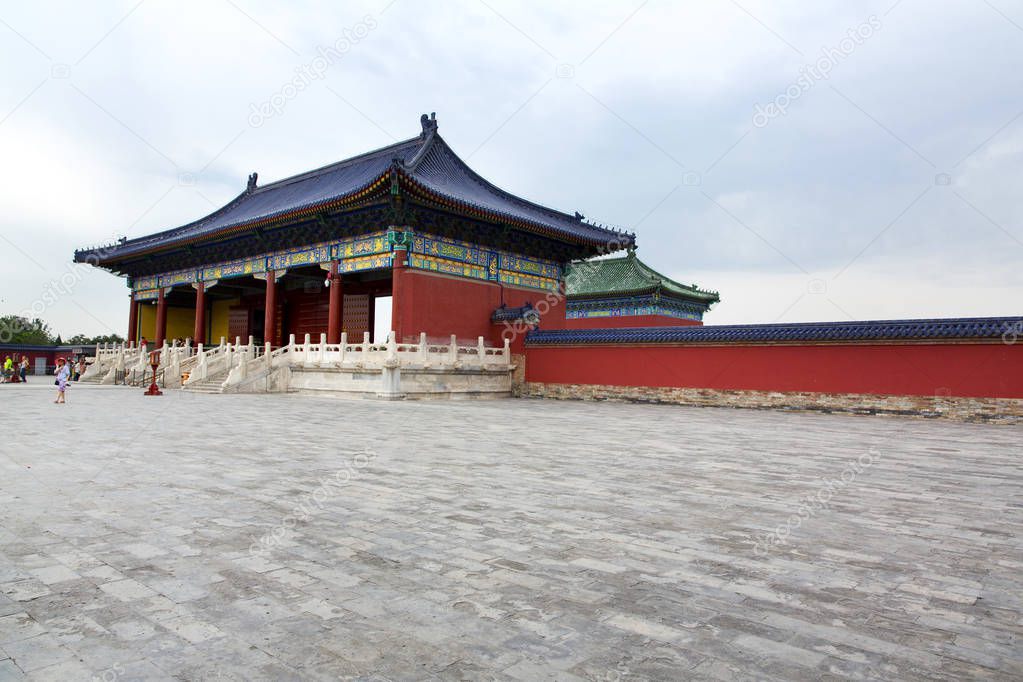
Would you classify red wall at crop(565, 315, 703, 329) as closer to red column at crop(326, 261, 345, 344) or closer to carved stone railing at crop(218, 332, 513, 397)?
carved stone railing at crop(218, 332, 513, 397)

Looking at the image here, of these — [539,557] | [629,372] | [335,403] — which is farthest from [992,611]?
[629,372]

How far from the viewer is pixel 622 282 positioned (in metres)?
35.5

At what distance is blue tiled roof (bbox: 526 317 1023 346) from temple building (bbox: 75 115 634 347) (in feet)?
12.3

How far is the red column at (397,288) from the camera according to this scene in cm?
2002

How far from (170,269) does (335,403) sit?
18689mm

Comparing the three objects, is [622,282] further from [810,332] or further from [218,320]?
[218,320]

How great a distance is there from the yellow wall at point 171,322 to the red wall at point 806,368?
22149 mm

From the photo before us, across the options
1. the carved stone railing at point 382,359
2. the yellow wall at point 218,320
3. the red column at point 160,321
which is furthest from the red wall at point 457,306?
the red column at point 160,321

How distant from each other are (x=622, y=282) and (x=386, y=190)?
62.4ft

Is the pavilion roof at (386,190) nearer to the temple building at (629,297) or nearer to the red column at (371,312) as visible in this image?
the red column at (371,312)

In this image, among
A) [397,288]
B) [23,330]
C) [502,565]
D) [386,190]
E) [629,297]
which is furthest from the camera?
[23,330]

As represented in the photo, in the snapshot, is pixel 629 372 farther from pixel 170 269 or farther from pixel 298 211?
pixel 170 269

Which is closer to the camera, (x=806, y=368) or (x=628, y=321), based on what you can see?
(x=806, y=368)

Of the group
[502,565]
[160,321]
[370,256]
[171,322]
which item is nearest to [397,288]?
[370,256]
